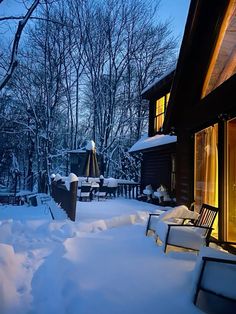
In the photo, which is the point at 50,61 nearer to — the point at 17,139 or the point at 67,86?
the point at 67,86

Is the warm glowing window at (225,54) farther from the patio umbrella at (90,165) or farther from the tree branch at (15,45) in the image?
the patio umbrella at (90,165)

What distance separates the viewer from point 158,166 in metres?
14.8

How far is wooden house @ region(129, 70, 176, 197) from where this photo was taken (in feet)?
43.3

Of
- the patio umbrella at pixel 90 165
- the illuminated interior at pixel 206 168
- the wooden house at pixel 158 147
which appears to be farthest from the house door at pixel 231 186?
the patio umbrella at pixel 90 165

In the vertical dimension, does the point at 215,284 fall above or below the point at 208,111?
below

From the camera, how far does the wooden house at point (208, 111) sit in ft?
17.9

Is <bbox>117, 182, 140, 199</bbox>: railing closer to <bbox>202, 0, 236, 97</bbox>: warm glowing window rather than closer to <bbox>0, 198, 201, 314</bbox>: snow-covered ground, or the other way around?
<bbox>0, 198, 201, 314</bbox>: snow-covered ground

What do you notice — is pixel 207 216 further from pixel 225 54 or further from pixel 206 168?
pixel 225 54

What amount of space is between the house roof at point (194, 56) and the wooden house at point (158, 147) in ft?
13.1

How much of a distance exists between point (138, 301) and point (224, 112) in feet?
11.0

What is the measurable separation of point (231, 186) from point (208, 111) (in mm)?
1534

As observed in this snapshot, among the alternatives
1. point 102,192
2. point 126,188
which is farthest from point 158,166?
point 126,188

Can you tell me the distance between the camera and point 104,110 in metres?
25.2

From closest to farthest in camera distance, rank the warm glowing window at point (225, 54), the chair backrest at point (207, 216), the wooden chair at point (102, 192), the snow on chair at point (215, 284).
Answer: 1. the snow on chair at point (215, 284)
2. the chair backrest at point (207, 216)
3. the warm glowing window at point (225, 54)
4. the wooden chair at point (102, 192)
